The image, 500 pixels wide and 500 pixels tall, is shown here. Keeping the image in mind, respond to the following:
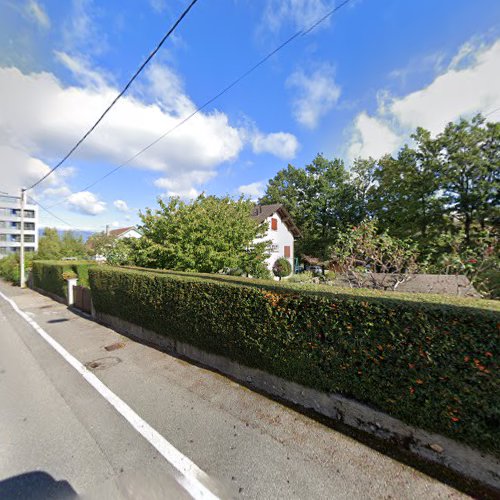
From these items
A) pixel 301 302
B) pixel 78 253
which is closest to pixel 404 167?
pixel 301 302

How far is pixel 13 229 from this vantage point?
5397 cm

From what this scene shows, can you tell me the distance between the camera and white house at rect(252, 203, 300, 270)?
22.7 metres

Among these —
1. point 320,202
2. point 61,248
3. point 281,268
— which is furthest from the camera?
point 320,202

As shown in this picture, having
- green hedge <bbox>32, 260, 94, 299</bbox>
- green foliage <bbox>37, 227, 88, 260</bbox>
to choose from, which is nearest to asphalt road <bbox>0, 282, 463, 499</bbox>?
green hedge <bbox>32, 260, 94, 299</bbox>

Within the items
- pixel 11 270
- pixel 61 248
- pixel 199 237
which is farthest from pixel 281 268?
pixel 11 270

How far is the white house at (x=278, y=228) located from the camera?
894 inches

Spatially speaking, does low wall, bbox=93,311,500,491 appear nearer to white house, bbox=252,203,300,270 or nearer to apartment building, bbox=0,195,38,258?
white house, bbox=252,203,300,270

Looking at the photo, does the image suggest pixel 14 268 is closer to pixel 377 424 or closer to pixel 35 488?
pixel 35 488

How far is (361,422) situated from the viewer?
2848 mm

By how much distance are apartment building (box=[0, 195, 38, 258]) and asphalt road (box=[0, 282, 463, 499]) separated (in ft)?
213

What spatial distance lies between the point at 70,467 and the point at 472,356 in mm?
3984

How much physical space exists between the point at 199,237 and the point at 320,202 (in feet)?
76.6

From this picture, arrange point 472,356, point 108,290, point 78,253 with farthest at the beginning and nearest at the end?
point 78,253
point 108,290
point 472,356

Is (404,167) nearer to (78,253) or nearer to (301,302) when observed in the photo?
(301,302)
